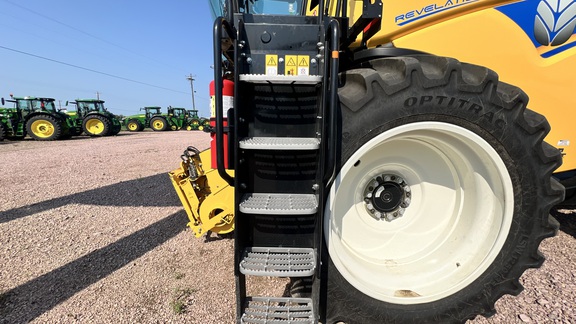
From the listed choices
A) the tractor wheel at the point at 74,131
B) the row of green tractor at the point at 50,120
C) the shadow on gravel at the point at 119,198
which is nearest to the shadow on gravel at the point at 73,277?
the shadow on gravel at the point at 119,198

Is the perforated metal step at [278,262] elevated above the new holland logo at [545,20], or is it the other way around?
the new holland logo at [545,20]

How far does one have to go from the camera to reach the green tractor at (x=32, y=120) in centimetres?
1345

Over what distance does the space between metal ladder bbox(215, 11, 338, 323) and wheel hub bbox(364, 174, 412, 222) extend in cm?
55

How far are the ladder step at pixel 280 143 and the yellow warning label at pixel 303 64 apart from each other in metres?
0.36

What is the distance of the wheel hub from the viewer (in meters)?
1.93

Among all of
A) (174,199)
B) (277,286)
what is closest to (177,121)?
(174,199)

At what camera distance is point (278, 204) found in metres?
1.47

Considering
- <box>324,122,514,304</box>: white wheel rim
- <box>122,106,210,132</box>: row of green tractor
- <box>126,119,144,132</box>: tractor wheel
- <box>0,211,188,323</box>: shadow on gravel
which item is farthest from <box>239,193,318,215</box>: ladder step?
<box>126,119,144,132</box>: tractor wheel

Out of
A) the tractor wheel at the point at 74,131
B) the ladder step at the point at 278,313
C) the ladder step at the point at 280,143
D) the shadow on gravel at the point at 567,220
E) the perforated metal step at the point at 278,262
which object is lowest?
the shadow on gravel at the point at 567,220

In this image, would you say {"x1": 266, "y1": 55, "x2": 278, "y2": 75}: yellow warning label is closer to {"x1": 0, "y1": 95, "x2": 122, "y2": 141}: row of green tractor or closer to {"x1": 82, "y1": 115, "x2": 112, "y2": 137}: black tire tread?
{"x1": 0, "y1": 95, "x2": 122, "y2": 141}: row of green tractor

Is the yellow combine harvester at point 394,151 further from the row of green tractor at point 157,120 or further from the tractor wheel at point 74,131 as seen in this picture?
the row of green tractor at point 157,120

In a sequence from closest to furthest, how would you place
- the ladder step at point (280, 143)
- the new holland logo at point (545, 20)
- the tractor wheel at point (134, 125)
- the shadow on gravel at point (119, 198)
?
the ladder step at point (280, 143), the new holland logo at point (545, 20), the shadow on gravel at point (119, 198), the tractor wheel at point (134, 125)

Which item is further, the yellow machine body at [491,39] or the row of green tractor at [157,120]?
the row of green tractor at [157,120]

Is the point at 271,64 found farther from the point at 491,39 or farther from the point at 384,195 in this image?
the point at 491,39
